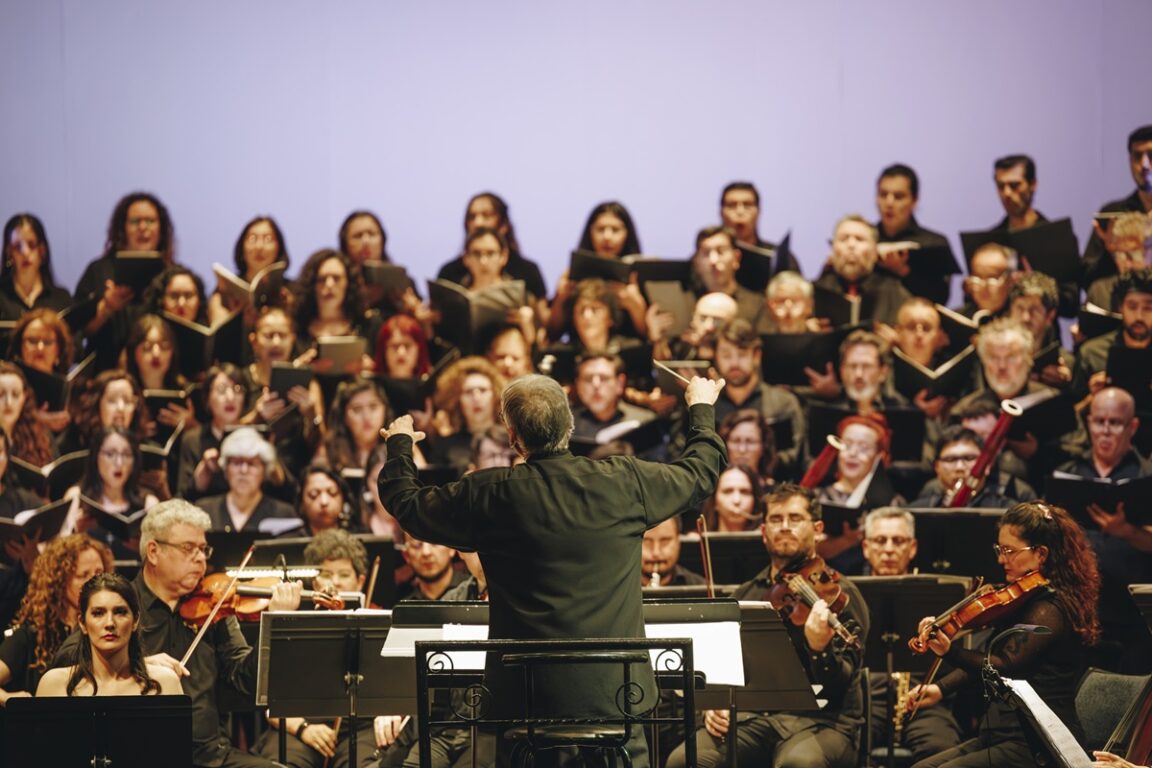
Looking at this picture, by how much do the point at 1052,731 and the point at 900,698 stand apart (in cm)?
204

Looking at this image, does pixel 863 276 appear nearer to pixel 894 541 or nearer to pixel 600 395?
pixel 600 395

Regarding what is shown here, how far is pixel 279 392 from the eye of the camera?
7.50 metres

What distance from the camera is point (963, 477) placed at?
650cm

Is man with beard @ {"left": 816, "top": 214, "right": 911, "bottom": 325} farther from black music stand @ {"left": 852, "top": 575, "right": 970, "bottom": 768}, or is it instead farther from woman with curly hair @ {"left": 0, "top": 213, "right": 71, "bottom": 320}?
woman with curly hair @ {"left": 0, "top": 213, "right": 71, "bottom": 320}

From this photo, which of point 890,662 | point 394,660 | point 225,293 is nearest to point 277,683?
point 394,660

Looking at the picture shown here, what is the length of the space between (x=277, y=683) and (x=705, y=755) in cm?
147

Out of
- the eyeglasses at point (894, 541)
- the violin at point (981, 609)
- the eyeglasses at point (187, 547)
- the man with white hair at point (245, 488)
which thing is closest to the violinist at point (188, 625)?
the eyeglasses at point (187, 547)

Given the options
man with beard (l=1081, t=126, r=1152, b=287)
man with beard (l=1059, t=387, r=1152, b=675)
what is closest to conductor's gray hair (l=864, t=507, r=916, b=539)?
man with beard (l=1059, t=387, r=1152, b=675)

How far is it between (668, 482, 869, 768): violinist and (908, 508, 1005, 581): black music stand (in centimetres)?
63

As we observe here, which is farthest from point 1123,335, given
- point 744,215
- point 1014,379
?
point 744,215

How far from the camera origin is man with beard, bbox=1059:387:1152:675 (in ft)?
19.8

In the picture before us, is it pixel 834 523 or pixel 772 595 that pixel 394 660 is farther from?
pixel 834 523

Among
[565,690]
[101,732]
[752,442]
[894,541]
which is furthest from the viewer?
[752,442]

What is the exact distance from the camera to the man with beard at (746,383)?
726 cm
